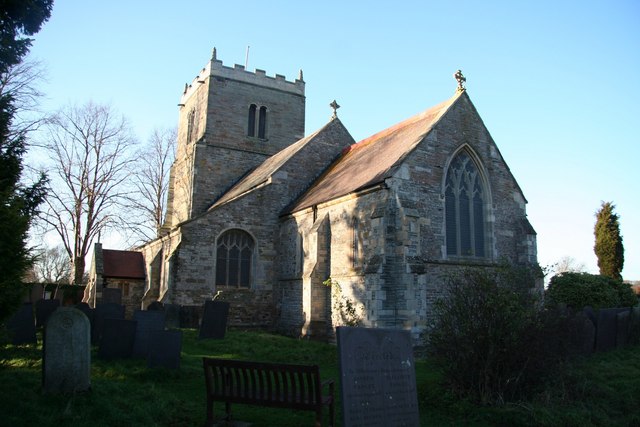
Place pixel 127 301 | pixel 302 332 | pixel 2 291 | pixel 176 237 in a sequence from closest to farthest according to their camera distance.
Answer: pixel 2 291 < pixel 302 332 < pixel 176 237 < pixel 127 301

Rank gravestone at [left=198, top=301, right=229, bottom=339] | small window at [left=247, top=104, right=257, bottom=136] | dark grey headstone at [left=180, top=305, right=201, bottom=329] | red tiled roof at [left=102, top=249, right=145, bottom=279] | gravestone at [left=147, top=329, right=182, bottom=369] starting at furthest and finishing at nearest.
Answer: small window at [left=247, top=104, right=257, bottom=136] → red tiled roof at [left=102, top=249, right=145, bottom=279] → dark grey headstone at [left=180, top=305, right=201, bottom=329] → gravestone at [left=198, top=301, right=229, bottom=339] → gravestone at [left=147, top=329, right=182, bottom=369]

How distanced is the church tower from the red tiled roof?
359cm

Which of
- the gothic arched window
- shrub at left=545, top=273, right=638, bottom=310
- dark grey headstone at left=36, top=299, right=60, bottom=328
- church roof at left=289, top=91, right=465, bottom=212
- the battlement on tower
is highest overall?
the battlement on tower

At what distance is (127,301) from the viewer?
24.3 m

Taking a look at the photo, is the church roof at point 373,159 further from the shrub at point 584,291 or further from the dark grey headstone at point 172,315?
the shrub at point 584,291

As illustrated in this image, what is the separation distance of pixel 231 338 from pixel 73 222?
20.9m

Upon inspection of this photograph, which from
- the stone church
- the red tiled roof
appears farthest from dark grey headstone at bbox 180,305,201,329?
the red tiled roof

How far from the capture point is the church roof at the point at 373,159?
52.0 feet

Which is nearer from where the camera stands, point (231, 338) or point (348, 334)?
point (348, 334)

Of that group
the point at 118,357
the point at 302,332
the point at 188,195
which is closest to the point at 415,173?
the point at 302,332

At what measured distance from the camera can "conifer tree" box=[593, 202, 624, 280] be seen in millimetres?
27078

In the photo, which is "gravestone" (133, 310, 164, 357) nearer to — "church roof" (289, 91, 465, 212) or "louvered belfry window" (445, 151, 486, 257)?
"church roof" (289, 91, 465, 212)

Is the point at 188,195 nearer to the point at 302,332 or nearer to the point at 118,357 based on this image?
the point at 302,332

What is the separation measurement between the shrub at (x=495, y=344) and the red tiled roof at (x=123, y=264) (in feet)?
67.6
